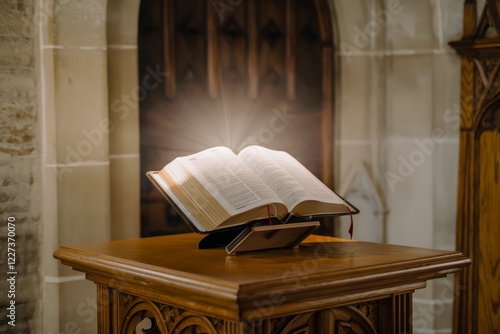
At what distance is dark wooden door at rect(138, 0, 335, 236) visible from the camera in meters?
3.77

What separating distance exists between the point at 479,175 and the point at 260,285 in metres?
2.31

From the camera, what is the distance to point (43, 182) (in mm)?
3365

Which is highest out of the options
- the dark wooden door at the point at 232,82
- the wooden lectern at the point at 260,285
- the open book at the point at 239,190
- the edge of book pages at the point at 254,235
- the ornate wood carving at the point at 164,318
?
the dark wooden door at the point at 232,82

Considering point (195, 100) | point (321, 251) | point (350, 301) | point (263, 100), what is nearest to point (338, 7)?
point (263, 100)

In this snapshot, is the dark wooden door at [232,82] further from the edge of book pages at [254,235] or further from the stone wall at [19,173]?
the edge of book pages at [254,235]

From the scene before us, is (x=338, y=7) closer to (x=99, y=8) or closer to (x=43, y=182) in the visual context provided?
(x=99, y=8)

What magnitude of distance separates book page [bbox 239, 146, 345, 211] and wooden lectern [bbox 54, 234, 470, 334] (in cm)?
19

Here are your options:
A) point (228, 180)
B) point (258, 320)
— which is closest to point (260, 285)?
point (258, 320)

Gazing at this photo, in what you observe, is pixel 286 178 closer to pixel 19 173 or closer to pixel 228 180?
pixel 228 180

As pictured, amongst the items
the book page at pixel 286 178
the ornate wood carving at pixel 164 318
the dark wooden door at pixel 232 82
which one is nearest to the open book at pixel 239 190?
the book page at pixel 286 178

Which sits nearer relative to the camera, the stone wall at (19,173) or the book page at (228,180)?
the book page at (228,180)

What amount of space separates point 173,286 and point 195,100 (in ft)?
6.08

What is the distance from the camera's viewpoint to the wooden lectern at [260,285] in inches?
81.4

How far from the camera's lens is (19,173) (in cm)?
333
